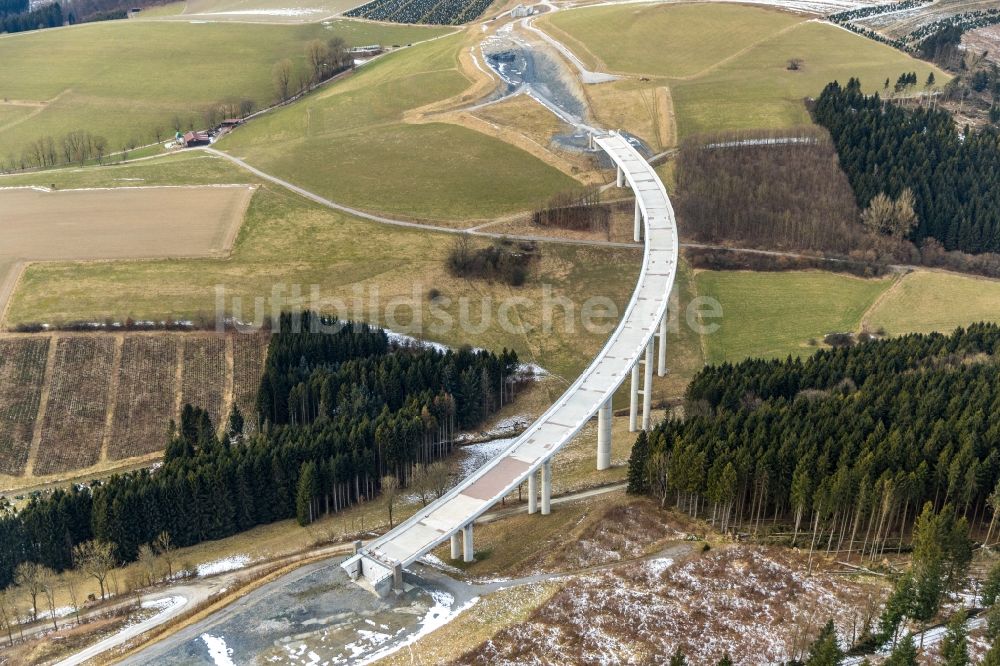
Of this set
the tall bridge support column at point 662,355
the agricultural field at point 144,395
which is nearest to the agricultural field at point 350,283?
the agricultural field at point 144,395

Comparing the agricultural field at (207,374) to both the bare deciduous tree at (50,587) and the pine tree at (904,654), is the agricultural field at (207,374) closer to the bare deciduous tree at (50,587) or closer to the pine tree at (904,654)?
the bare deciduous tree at (50,587)

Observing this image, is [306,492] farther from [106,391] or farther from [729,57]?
[729,57]

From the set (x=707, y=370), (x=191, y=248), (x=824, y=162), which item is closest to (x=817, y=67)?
(x=824, y=162)

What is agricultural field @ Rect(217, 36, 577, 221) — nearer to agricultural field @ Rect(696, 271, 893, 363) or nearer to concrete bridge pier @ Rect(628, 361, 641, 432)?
agricultural field @ Rect(696, 271, 893, 363)

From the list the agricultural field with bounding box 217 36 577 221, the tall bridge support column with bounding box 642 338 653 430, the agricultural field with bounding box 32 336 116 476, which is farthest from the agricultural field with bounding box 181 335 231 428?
the tall bridge support column with bounding box 642 338 653 430

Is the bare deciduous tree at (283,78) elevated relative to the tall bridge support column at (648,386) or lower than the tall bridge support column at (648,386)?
elevated

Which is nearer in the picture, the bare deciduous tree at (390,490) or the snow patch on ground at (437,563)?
the snow patch on ground at (437,563)

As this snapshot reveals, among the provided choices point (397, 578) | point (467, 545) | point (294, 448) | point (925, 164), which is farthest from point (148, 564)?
point (925, 164)

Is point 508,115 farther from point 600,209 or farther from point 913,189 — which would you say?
point 913,189
